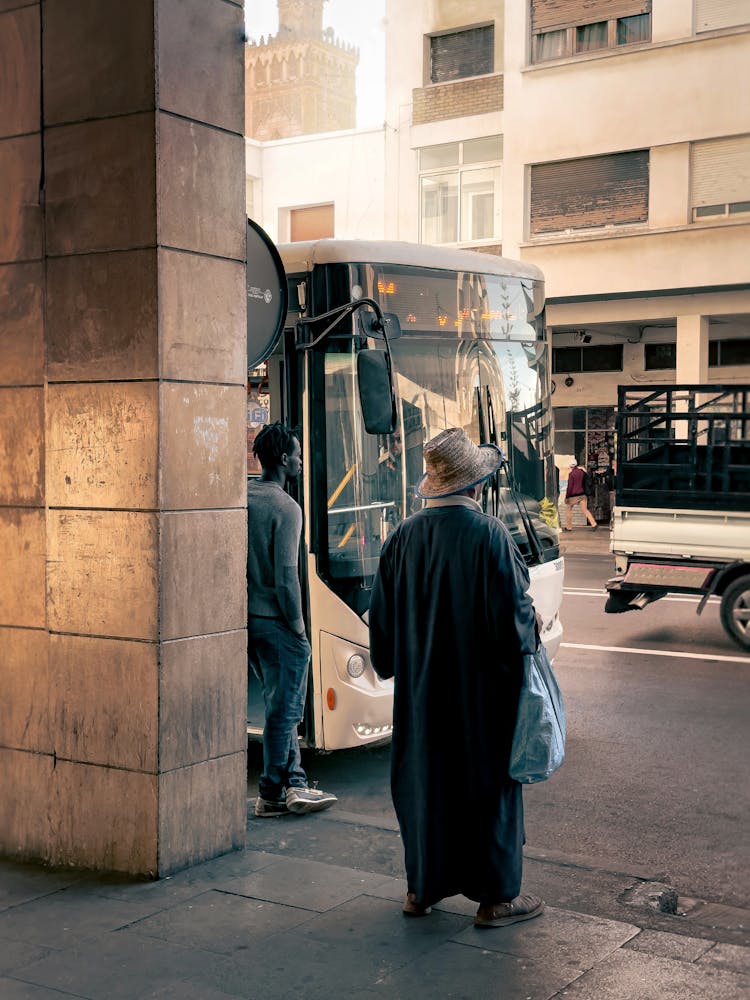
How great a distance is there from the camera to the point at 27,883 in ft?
17.0

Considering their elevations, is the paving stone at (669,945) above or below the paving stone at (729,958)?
below

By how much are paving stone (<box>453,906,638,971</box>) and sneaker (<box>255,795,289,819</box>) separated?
2.10m

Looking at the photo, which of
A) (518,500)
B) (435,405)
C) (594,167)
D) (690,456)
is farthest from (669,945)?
(594,167)

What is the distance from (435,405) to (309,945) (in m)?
4.03

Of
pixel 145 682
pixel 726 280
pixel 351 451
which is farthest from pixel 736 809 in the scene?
pixel 726 280

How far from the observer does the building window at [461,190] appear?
26.5 m

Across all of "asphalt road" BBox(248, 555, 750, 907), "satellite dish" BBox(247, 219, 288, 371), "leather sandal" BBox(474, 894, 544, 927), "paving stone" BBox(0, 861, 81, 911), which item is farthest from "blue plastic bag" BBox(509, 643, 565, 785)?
"satellite dish" BBox(247, 219, 288, 371)

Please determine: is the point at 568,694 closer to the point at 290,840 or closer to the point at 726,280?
the point at 290,840

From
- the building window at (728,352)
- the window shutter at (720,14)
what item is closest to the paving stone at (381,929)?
the window shutter at (720,14)

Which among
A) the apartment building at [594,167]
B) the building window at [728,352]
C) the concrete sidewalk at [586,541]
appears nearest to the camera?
the concrete sidewalk at [586,541]

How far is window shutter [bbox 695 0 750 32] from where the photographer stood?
2283 centimetres

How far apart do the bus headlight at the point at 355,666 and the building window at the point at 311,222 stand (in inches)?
1033

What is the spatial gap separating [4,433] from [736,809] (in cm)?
437

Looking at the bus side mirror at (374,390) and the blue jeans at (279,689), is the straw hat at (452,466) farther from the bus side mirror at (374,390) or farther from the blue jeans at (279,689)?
the bus side mirror at (374,390)
